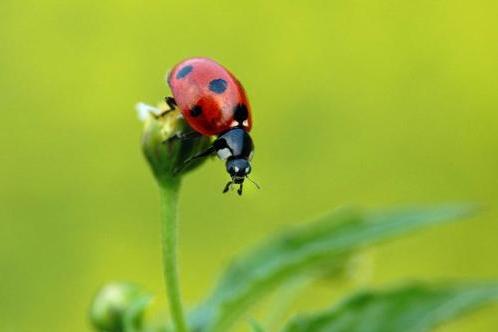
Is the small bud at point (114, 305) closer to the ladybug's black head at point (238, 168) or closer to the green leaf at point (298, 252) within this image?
the green leaf at point (298, 252)

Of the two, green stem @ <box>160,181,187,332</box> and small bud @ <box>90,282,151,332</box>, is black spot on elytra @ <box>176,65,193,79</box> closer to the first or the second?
green stem @ <box>160,181,187,332</box>

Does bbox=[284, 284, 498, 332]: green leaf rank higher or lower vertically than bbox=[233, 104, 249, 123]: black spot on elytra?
lower

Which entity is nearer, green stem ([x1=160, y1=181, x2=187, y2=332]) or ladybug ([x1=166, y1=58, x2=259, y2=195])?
green stem ([x1=160, y1=181, x2=187, y2=332])

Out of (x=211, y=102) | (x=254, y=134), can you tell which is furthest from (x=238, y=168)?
(x=254, y=134)

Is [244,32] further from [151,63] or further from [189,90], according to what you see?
[189,90]

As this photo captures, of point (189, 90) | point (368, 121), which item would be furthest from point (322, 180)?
point (189, 90)

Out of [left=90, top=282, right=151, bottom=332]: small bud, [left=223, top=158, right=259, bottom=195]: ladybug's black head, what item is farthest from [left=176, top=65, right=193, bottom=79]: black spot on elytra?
[left=90, top=282, right=151, bottom=332]: small bud
